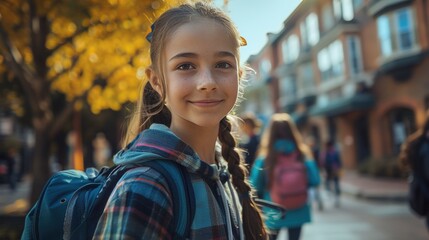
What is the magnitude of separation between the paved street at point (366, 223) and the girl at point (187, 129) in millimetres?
5708

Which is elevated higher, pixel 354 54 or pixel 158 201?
pixel 354 54

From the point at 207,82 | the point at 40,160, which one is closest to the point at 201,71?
the point at 207,82

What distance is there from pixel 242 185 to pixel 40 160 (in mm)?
6213

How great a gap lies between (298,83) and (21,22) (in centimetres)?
2425

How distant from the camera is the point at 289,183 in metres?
4.10

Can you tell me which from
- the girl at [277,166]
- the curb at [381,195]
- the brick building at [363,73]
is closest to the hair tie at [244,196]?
the girl at [277,166]

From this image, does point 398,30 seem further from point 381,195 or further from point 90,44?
point 90,44

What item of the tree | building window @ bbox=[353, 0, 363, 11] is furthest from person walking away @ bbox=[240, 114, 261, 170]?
building window @ bbox=[353, 0, 363, 11]

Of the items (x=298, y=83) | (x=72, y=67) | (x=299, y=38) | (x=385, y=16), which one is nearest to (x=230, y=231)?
(x=72, y=67)

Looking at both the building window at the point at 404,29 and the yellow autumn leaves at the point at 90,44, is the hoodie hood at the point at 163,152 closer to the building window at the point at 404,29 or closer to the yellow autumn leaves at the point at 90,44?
the yellow autumn leaves at the point at 90,44

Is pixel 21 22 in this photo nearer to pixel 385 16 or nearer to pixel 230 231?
pixel 230 231

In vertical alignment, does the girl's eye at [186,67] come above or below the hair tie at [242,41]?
below

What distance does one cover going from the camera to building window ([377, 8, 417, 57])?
17047 mm

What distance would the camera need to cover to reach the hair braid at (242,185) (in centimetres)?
147
